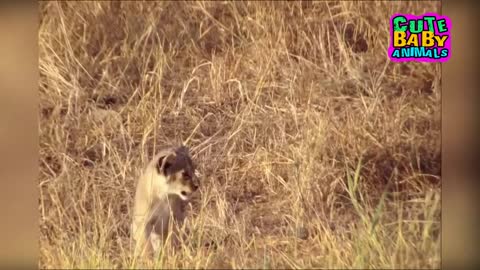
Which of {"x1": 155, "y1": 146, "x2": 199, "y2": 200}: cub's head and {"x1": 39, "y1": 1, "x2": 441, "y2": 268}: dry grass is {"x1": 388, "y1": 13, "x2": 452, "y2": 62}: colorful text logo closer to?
{"x1": 39, "y1": 1, "x2": 441, "y2": 268}: dry grass

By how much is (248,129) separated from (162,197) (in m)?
0.33

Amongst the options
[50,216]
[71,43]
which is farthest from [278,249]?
[71,43]

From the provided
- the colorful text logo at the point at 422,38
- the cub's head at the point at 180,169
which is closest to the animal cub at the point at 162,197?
the cub's head at the point at 180,169

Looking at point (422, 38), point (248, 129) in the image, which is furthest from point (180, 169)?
point (422, 38)

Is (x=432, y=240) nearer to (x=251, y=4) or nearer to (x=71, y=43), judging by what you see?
(x=251, y=4)

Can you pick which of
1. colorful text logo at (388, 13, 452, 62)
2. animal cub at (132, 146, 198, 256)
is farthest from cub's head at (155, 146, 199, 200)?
colorful text logo at (388, 13, 452, 62)

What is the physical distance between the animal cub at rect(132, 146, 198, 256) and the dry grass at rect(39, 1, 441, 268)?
3cm

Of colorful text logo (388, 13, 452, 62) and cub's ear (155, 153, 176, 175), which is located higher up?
colorful text logo (388, 13, 452, 62)

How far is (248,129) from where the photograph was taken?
1840 mm

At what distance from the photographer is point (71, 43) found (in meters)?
1.91

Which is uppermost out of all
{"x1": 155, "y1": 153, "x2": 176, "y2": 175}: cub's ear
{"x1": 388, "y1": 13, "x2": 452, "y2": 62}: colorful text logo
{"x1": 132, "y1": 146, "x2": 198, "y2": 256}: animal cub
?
{"x1": 388, "y1": 13, "x2": 452, "y2": 62}: colorful text logo

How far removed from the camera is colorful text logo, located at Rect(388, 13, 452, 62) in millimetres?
1756

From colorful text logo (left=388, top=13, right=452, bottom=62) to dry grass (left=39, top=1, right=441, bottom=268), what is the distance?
3 centimetres

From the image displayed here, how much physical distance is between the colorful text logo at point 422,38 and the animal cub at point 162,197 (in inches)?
27.0
